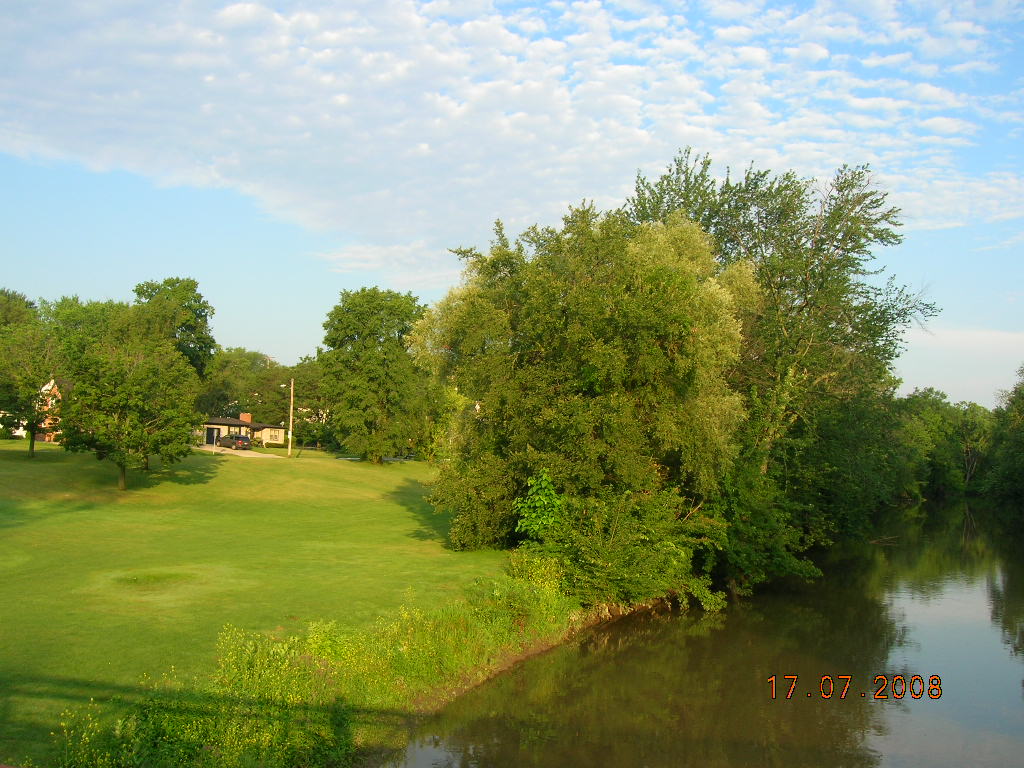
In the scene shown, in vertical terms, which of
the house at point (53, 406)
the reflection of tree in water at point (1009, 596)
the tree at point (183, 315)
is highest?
the tree at point (183, 315)

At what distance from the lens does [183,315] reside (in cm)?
8244

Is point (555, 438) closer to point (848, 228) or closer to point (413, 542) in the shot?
point (413, 542)

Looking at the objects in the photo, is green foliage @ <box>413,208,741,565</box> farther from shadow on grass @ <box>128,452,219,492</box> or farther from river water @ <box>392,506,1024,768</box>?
shadow on grass @ <box>128,452,219,492</box>

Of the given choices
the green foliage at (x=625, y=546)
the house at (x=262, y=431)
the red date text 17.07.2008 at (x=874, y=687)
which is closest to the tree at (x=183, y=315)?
the house at (x=262, y=431)

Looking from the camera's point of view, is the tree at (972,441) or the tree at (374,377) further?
the tree at (972,441)

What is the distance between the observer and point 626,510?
21734 millimetres

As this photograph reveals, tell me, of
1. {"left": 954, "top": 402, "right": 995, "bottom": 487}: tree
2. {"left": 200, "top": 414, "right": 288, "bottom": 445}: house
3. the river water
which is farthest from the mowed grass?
{"left": 954, "top": 402, "right": 995, "bottom": 487}: tree

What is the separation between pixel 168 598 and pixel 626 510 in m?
12.5

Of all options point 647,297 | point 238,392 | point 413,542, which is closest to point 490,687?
point 647,297

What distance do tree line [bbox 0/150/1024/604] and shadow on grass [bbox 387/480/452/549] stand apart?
3.43 m

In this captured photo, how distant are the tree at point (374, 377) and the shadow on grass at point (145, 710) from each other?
57.5 metres

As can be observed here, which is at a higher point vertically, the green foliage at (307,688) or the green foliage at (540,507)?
the green foliage at (540,507)

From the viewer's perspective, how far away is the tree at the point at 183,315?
81312 mm

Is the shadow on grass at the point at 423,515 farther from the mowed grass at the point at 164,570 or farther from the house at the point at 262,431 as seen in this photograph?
the house at the point at 262,431
